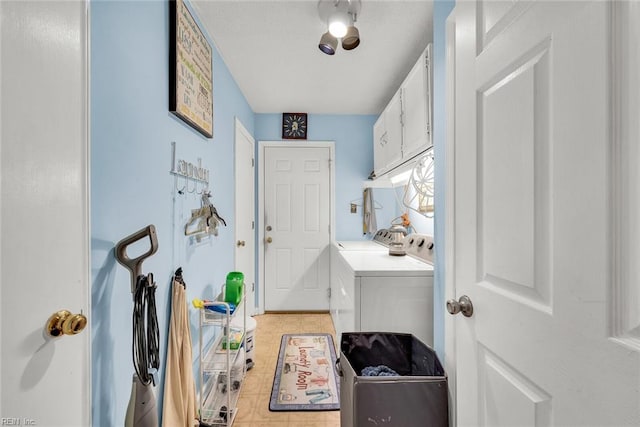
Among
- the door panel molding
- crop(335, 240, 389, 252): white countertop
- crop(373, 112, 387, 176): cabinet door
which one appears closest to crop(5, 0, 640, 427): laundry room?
the door panel molding

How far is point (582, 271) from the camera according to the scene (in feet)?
1.77

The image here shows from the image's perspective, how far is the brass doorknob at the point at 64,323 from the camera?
0.66 m

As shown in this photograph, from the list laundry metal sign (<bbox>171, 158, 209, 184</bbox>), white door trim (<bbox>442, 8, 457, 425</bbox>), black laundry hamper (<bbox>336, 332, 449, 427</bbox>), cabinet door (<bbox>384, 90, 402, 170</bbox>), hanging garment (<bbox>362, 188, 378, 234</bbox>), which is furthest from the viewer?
hanging garment (<bbox>362, 188, 378, 234</bbox>)

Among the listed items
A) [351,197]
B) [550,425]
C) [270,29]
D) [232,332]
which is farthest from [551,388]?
[351,197]

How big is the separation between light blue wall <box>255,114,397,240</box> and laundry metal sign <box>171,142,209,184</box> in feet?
5.98

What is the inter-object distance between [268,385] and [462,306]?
167 centimetres

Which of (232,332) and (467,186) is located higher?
(467,186)

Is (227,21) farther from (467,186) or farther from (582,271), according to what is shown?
(582,271)

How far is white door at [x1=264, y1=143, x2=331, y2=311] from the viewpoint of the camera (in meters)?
3.53

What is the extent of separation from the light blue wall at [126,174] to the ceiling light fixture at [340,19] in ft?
2.71

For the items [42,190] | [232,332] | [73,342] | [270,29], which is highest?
[270,29]

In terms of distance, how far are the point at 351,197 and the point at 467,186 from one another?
266 centimetres

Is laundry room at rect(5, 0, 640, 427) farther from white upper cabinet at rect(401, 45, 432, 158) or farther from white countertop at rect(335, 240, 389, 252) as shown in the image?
white countertop at rect(335, 240, 389, 252)

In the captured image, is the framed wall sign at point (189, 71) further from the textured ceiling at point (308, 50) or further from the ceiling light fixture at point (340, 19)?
the ceiling light fixture at point (340, 19)
